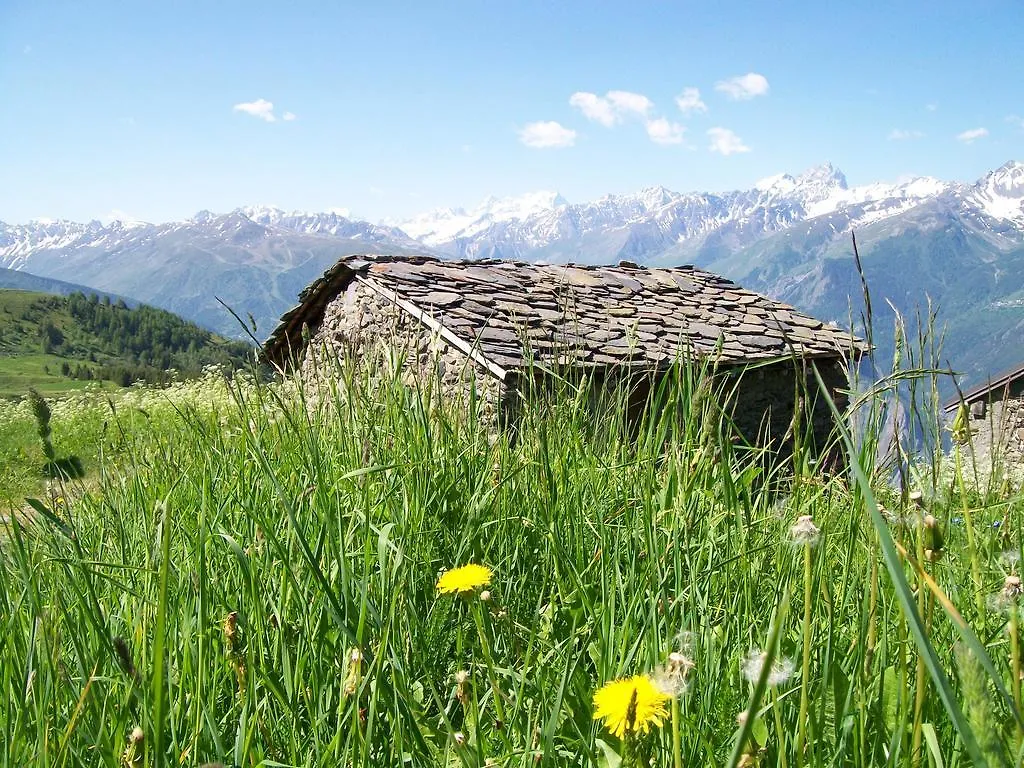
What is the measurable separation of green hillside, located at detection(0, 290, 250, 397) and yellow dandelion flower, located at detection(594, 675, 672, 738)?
8706cm

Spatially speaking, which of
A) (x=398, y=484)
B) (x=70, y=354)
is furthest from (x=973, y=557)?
(x=70, y=354)

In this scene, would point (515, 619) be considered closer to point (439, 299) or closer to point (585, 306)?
point (439, 299)

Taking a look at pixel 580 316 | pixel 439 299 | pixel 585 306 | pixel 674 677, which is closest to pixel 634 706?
pixel 674 677

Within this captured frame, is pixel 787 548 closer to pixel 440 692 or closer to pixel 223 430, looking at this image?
pixel 440 692

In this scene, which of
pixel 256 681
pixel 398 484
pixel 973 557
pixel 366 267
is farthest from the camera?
pixel 366 267

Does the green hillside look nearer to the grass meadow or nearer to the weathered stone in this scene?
the weathered stone

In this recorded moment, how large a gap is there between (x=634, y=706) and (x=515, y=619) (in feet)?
2.68

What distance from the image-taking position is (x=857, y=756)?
3.23 ft

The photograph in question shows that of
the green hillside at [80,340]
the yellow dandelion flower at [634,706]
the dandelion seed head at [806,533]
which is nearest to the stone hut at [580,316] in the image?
the yellow dandelion flower at [634,706]

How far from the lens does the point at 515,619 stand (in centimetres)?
154

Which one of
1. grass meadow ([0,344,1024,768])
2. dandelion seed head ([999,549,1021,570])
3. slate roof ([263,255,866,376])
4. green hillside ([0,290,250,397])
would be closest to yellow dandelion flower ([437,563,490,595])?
grass meadow ([0,344,1024,768])

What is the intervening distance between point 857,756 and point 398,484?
1217mm

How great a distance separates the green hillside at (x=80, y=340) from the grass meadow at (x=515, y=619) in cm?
8603

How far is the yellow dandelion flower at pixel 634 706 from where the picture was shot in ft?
2.42
